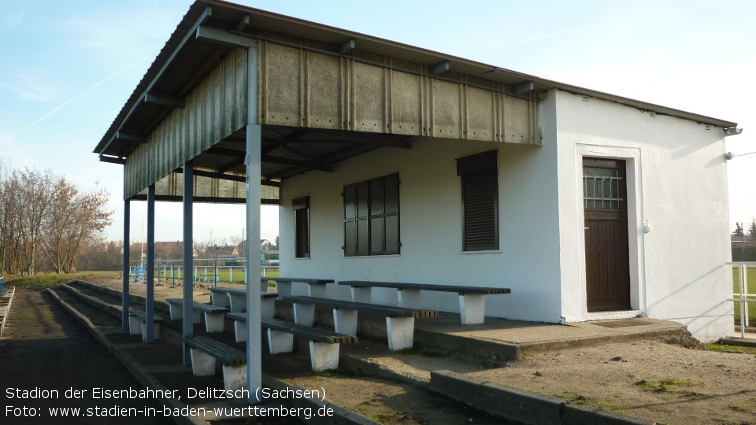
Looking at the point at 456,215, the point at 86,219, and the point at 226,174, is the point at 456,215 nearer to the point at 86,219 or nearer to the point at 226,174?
the point at 226,174

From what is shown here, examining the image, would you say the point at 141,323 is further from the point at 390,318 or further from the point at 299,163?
the point at 390,318

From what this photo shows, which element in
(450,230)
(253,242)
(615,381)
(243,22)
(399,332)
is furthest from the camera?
(450,230)

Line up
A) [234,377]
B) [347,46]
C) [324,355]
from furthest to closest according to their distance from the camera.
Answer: [324,355] < [347,46] < [234,377]

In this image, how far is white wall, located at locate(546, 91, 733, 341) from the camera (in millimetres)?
8070

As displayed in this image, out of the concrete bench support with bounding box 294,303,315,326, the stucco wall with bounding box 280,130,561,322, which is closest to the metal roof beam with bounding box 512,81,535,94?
the stucco wall with bounding box 280,130,561,322

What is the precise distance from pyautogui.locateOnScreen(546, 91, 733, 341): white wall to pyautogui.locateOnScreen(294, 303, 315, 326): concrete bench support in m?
3.93

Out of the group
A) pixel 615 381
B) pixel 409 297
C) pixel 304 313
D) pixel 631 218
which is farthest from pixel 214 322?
pixel 615 381

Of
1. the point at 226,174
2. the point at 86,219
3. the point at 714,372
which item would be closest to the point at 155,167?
the point at 226,174

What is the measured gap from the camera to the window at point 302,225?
1464cm

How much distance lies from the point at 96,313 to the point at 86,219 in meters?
24.3

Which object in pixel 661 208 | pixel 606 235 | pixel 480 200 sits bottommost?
pixel 606 235

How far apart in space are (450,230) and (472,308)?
2.01m

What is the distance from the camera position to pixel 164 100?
333 inches

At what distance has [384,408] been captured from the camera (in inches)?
203
